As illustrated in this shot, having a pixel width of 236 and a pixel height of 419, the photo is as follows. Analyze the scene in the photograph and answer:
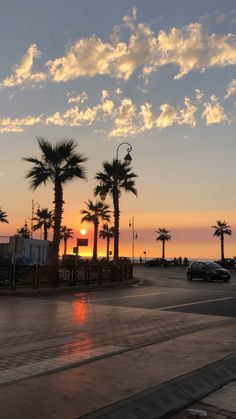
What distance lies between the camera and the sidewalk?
5.04 m

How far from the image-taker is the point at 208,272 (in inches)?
1357

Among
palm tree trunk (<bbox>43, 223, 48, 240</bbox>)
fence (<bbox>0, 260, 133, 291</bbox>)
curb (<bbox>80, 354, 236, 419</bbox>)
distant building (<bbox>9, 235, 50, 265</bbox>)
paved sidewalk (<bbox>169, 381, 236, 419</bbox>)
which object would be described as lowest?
paved sidewalk (<bbox>169, 381, 236, 419</bbox>)

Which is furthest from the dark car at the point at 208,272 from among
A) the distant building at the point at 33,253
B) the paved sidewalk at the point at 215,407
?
the paved sidewalk at the point at 215,407

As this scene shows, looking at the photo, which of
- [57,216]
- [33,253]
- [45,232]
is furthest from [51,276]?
[45,232]

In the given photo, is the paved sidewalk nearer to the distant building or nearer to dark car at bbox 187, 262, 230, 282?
dark car at bbox 187, 262, 230, 282

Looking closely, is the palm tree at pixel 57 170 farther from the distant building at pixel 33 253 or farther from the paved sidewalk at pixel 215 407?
the paved sidewalk at pixel 215 407

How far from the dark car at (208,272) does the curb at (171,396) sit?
27430mm

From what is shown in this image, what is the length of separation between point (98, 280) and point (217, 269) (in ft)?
34.6

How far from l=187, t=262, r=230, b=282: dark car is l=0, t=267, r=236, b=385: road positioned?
1519cm

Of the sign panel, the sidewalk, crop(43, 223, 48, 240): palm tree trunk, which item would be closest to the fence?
the sign panel

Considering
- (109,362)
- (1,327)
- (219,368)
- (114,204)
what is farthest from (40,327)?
(114,204)

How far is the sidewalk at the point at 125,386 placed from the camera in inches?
198

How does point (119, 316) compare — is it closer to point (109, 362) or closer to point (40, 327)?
Answer: point (40, 327)

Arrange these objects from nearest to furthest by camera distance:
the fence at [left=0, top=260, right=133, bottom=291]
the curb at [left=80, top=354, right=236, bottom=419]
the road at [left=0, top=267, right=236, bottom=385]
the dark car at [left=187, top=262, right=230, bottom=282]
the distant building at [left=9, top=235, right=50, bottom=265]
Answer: the curb at [left=80, top=354, right=236, bottom=419] < the road at [left=0, top=267, right=236, bottom=385] < the fence at [left=0, top=260, right=133, bottom=291] < the dark car at [left=187, top=262, right=230, bottom=282] < the distant building at [left=9, top=235, right=50, bottom=265]
